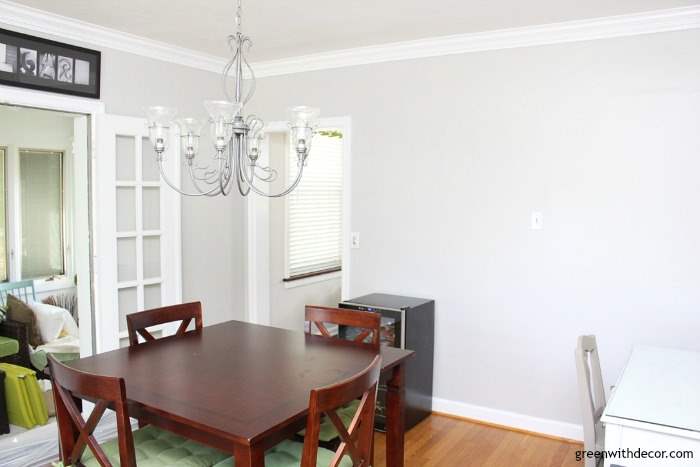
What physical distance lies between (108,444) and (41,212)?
4.24 meters

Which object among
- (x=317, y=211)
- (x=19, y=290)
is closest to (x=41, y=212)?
(x=19, y=290)

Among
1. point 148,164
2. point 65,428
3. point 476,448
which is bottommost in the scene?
point 476,448

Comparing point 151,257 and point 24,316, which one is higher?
point 151,257

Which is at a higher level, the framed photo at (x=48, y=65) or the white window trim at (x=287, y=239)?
the framed photo at (x=48, y=65)

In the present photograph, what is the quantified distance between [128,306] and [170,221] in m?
0.63

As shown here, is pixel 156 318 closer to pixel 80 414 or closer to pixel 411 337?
pixel 80 414

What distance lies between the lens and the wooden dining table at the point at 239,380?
1756 millimetres

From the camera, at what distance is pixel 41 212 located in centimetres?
570

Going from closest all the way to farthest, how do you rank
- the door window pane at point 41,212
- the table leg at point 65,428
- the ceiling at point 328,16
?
the table leg at point 65,428 → the ceiling at point 328,16 → the door window pane at point 41,212

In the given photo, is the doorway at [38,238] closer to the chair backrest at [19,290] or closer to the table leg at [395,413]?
the chair backrest at [19,290]

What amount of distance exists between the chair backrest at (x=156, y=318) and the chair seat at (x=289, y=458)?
92 cm

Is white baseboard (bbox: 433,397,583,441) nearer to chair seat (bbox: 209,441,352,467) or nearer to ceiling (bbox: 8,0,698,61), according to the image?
A: chair seat (bbox: 209,441,352,467)

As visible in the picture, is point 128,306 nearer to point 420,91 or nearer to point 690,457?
point 420,91

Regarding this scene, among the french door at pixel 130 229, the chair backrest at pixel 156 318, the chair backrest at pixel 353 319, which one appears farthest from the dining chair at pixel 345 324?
the french door at pixel 130 229
